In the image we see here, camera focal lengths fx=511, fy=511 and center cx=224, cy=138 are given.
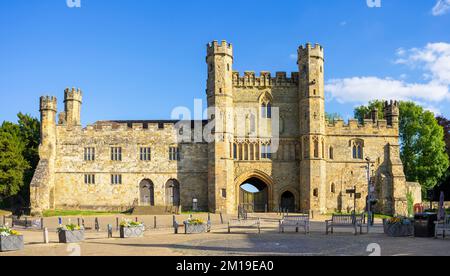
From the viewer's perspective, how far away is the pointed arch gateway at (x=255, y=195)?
46281 mm

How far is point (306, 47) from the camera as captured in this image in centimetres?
4578

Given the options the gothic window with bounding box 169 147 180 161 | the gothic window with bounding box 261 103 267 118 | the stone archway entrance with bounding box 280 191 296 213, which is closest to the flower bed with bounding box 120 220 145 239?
the gothic window with bounding box 169 147 180 161

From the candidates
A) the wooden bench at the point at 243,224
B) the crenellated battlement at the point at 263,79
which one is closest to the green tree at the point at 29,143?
the crenellated battlement at the point at 263,79

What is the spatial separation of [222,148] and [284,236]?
2030 centimetres

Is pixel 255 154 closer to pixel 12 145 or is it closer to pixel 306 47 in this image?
pixel 306 47

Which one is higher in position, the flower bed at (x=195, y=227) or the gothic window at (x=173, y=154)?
the gothic window at (x=173, y=154)

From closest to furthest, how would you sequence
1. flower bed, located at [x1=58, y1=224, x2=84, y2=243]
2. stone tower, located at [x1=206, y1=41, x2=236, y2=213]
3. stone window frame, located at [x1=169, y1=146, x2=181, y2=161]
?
flower bed, located at [x1=58, y1=224, x2=84, y2=243], stone tower, located at [x1=206, y1=41, x2=236, y2=213], stone window frame, located at [x1=169, y1=146, x2=181, y2=161]

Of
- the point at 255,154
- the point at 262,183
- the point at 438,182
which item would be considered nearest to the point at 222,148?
the point at 255,154

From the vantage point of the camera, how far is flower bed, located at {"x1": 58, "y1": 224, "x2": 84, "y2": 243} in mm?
22250

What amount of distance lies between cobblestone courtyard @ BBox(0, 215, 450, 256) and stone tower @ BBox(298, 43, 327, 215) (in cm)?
1873

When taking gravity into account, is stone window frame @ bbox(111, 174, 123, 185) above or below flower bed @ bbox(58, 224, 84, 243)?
above

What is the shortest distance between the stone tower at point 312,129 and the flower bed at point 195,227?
19176mm

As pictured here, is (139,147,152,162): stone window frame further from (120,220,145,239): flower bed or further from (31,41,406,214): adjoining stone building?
(120,220,145,239): flower bed

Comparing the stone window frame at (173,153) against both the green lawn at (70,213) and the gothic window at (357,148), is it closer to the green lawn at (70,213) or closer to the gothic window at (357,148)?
the green lawn at (70,213)
